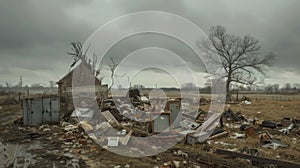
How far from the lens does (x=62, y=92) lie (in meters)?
23.0

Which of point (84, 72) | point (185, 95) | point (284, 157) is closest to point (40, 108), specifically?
point (284, 157)

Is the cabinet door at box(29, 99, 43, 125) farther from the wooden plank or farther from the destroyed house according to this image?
the destroyed house

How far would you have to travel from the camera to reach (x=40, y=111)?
38.5 ft

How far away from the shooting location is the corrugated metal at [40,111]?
11453 millimetres

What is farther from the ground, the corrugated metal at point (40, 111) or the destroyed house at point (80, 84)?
the destroyed house at point (80, 84)

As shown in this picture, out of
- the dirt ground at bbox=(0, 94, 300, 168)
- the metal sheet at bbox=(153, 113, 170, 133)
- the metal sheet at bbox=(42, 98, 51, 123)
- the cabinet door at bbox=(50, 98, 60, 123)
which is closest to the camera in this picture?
the dirt ground at bbox=(0, 94, 300, 168)

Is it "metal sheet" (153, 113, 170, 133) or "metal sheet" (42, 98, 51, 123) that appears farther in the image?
"metal sheet" (42, 98, 51, 123)

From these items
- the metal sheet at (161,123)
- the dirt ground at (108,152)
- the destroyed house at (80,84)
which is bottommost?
the dirt ground at (108,152)

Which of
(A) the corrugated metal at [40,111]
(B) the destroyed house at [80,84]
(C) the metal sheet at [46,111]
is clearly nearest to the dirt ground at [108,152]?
(A) the corrugated metal at [40,111]

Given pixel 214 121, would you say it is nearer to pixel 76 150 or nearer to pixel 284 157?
pixel 284 157

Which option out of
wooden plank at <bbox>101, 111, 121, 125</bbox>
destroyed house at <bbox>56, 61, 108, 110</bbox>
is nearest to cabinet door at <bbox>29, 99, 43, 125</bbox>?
wooden plank at <bbox>101, 111, 121, 125</bbox>

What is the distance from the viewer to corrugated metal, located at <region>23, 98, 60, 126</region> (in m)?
11.5

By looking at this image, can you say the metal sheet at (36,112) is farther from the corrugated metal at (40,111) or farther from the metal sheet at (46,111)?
the metal sheet at (46,111)

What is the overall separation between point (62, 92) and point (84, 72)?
10.7ft
